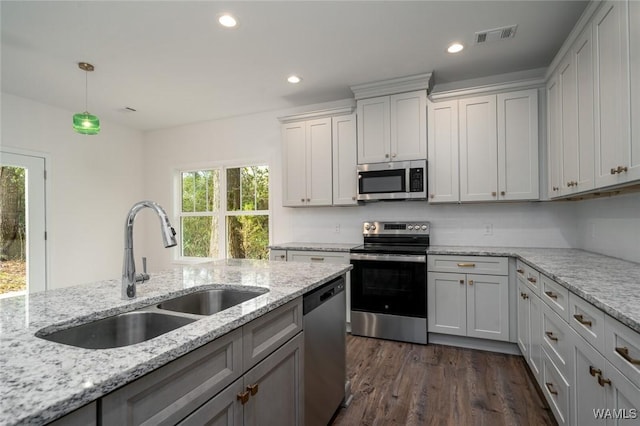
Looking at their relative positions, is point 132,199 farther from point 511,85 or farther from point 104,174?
point 511,85

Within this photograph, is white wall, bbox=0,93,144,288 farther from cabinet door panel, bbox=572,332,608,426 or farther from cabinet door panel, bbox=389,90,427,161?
cabinet door panel, bbox=572,332,608,426

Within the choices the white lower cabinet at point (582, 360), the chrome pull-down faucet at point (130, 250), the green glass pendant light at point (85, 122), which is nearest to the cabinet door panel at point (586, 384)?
the white lower cabinet at point (582, 360)

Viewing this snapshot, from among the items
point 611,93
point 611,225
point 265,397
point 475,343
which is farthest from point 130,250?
point 611,225

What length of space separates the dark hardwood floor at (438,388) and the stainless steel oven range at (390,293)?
17 cm

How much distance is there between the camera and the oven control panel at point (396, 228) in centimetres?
340

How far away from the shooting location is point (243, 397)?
104cm

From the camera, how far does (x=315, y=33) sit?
8.06 ft

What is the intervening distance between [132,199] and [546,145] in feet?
18.2

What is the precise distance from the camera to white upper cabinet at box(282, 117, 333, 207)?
363cm

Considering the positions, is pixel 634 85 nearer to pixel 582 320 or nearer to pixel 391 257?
pixel 582 320

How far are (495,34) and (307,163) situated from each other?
7.11 feet

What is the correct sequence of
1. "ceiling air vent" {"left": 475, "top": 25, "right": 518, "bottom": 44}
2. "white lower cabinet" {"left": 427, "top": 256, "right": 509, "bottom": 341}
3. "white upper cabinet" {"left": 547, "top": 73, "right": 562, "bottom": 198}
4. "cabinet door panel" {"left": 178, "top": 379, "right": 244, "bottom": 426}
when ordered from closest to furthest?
"cabinet door panel" {"left": 178, "top": 379, "right": 244, "bottom": 426}, "ceiling air vent" {"left": 475, "top": 25, "right": 518, "bottom": 44}, "white upper cabinet" {"left": 547, "top": 73, "right": 562, "bottom": 198}, "white lower cabinet" {"left": 427, "top": 256, "right": 509, "bottom": 341}

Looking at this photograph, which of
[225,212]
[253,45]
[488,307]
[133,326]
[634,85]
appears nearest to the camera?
[133,326]

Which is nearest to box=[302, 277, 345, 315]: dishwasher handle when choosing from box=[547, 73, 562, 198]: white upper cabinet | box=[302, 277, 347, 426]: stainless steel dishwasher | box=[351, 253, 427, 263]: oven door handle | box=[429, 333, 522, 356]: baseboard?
box=[302, 277, 347, 426]: stainless steel dishwasher
